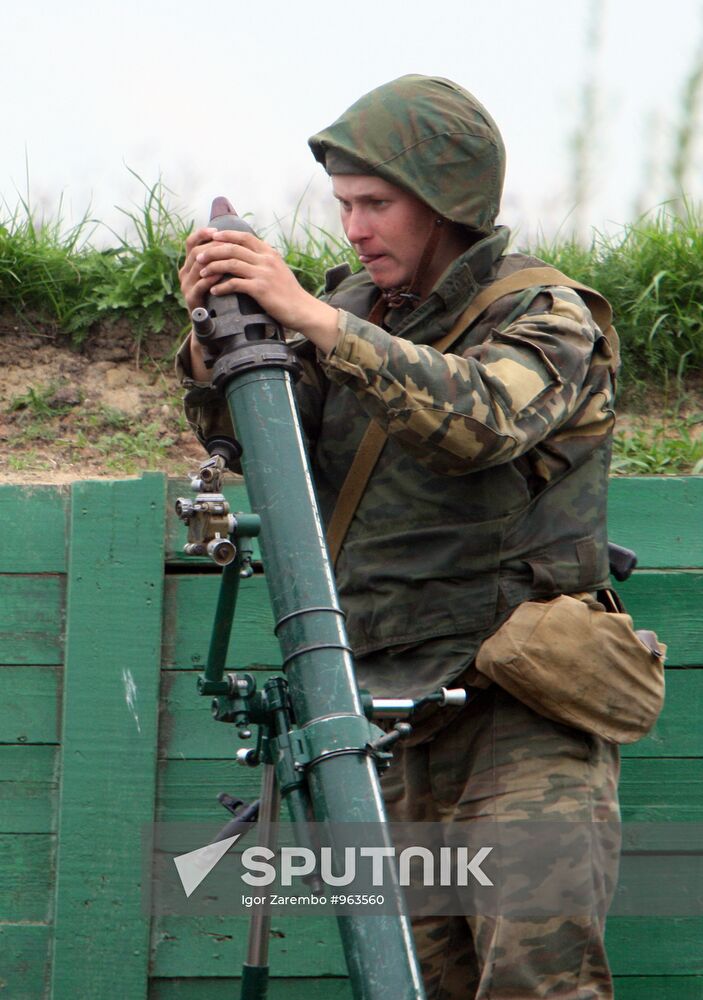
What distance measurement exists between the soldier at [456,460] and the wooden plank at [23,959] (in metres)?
1.08

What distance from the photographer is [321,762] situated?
209 cm

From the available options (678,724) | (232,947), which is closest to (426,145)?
(678,724)

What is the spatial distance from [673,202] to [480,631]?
9.04 feet

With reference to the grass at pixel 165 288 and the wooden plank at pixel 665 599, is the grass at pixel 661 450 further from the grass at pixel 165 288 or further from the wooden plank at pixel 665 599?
the wooden plank at pixel 665 599

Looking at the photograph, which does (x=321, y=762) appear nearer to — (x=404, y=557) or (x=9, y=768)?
(x=404, y=557)

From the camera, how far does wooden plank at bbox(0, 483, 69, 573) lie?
138 inches

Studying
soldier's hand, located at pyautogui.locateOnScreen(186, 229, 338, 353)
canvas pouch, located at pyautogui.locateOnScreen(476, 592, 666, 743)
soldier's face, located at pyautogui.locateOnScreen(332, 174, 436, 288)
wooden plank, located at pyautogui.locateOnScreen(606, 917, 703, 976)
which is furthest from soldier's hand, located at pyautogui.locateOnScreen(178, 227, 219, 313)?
wooden plank, located at pyautogui.locateOnScreen(606, 917, 703, 976)

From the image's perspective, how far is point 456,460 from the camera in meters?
2.55

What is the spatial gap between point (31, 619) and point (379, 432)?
1.15 m

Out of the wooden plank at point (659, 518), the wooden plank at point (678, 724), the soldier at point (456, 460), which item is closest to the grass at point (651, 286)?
the wooden plank at point (659, 518)

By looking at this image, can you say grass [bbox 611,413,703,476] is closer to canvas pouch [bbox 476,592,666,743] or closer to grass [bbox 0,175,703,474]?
grass [bbox 0,175,703,474]

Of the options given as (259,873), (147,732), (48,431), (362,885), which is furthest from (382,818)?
(48,431)

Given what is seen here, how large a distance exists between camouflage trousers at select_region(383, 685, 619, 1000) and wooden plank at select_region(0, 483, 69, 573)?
1.11 meters

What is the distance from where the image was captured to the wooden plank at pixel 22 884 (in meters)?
3.43
